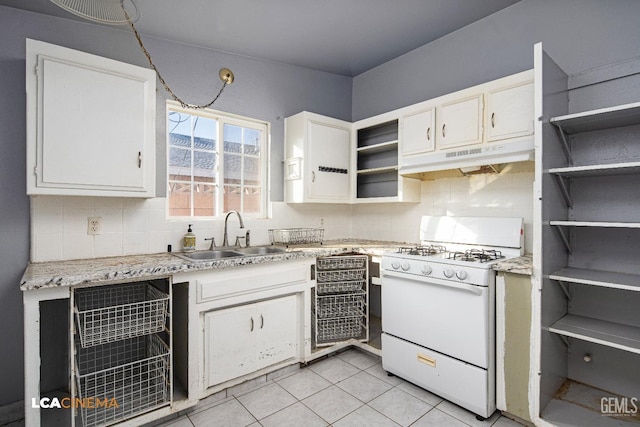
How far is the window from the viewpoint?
8.65 feet

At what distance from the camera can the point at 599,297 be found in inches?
77.6

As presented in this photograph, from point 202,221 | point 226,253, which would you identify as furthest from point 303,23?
point 226,253

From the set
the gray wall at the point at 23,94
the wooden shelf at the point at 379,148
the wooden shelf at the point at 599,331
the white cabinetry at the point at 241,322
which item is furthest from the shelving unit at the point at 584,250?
the gray wall at the point at 23,94

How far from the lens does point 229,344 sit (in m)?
2.09

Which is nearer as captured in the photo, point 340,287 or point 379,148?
point 340,287

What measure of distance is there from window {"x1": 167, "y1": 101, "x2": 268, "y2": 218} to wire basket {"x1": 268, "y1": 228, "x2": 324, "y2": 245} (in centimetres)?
25

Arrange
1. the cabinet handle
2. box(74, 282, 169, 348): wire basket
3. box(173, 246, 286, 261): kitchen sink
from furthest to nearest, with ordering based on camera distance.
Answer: box(173, 246, 286, 261): kitchen sink, the cabinet handle, box(74, 282, 169, 348): wire basket

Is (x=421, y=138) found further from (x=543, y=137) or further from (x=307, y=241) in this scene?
(x=307, y=241)

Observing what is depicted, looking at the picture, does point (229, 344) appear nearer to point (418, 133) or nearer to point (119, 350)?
point (119, 350)

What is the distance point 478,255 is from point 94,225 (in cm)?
262

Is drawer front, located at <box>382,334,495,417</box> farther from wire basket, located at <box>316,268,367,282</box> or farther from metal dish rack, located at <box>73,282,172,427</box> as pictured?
metal dish rack, located at <box>73,282,172,427</box>

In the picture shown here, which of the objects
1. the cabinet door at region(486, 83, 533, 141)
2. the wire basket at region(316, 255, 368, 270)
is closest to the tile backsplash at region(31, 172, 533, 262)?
the cabinet door at region(486, 83, 533, 141)

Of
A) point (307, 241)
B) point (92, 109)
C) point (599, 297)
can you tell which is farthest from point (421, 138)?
point (92, 109)

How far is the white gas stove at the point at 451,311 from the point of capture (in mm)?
1883
